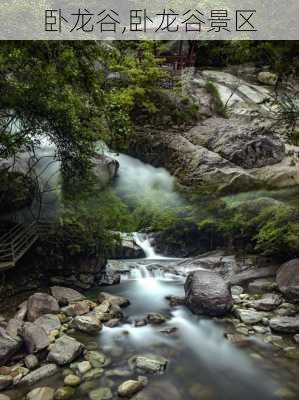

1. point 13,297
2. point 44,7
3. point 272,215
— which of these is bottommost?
point 13,297

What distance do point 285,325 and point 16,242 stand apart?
6.25 meters

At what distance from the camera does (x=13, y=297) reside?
8133 mm

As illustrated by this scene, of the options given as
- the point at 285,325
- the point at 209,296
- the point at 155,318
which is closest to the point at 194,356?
the point at 155,318

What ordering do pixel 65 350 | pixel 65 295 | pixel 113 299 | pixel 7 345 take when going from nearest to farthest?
pixel 7 345, pixel 65 350, pixel 65 295, pixel 113 299

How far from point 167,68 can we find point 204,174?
863cm

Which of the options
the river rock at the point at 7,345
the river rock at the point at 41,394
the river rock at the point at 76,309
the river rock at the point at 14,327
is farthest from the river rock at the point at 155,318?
the river rock at the point at 41,394

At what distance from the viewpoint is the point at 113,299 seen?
8508mm

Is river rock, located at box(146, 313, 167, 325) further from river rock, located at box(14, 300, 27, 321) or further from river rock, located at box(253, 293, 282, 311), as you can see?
river rock, located at box(14, 300, 27, 321)

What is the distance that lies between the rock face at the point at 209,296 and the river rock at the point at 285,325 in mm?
1047

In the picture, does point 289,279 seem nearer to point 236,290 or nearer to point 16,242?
point 236,290

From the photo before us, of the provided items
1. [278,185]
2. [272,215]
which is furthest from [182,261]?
[278,185]

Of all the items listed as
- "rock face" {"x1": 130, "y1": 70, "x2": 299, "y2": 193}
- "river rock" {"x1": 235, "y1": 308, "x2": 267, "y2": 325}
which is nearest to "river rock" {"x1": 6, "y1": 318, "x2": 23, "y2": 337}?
"river rock" {"x1": 235, "y1": 308, "x2": 267, "y2": 325}

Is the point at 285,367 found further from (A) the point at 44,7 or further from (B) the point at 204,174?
(B) the point at 204,174

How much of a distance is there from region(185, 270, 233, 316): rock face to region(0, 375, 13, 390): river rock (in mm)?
4123
